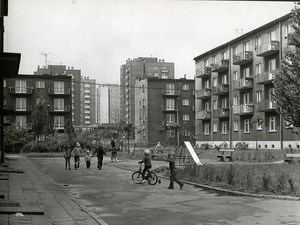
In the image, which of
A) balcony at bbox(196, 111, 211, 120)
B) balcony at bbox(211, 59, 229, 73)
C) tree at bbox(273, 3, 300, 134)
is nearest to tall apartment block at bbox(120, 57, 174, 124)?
balcony at bbox(196, 111, 211, 120)

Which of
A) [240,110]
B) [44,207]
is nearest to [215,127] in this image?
[240,110]

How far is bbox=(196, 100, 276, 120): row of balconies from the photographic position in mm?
45375

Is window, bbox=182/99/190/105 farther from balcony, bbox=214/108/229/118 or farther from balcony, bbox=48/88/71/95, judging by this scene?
balcony, bbox=214/108/229/118

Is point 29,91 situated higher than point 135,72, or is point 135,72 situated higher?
point 135,72

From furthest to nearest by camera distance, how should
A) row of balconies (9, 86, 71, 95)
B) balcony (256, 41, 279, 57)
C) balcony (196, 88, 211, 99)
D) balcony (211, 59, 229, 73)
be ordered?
1. row of balconies (9, 86, 71, 95)
2. balcony (196, 88, 211, 99)
3. balcony (211, 59, 229, 73)
4. balcony (256, 41, 279, 57)

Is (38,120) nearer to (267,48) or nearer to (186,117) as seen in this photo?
(267,48)

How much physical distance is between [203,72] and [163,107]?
17844 millimetres

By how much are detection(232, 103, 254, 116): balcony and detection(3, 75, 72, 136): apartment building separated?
1143 inches

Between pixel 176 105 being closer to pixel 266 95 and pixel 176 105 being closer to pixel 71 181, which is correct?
pixel 266 95

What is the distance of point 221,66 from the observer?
5575cm

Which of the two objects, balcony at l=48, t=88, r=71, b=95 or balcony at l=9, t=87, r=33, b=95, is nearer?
balcony at l=9, t=87, r=33, b=95

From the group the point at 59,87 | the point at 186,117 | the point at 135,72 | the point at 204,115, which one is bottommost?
the point at 204,115

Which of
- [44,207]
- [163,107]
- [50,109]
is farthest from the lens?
[163,107]

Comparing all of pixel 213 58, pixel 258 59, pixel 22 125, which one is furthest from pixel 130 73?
pixel 258 59
